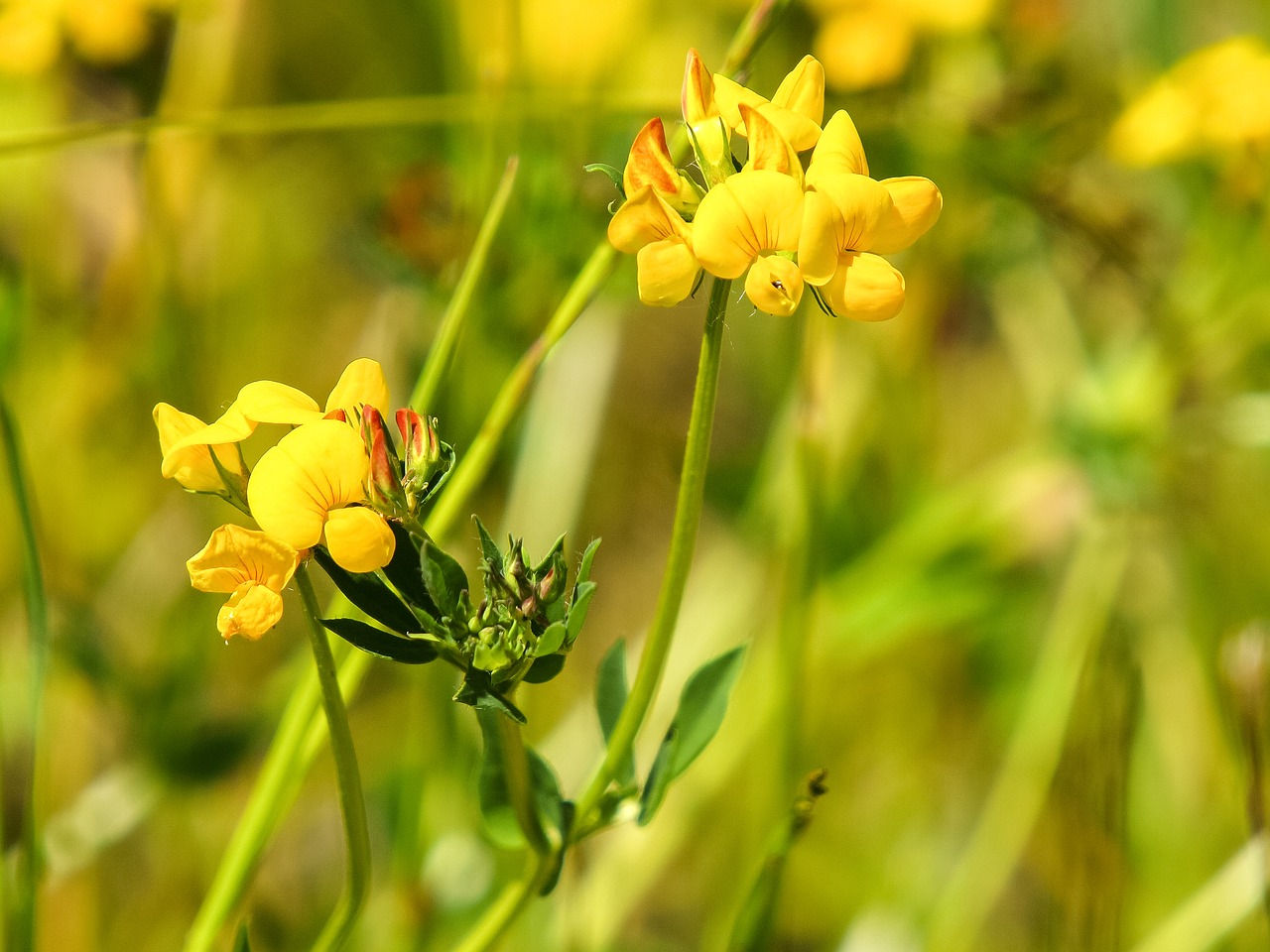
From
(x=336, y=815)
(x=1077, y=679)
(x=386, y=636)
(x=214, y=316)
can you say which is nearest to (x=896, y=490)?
(x=1077, y=679)

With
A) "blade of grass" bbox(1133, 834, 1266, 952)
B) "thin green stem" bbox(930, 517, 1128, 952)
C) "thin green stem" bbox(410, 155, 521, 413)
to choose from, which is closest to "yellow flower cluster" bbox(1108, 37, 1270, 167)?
"thin green stem" bbox(930, 517, 1128, 952)

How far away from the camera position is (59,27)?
1499mm

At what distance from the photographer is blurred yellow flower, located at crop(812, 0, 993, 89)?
67.5 inches

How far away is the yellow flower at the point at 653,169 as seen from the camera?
0.60m

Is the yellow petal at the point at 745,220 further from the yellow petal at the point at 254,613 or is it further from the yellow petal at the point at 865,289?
the yellow petal at the point at 254,613

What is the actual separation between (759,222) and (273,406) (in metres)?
0.26

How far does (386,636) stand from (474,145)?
0.89 meters

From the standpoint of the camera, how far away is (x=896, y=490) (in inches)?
70.5

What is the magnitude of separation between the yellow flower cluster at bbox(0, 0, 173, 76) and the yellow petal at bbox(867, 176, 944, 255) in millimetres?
1192

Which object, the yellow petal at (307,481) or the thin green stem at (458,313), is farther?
the thin green stem at (458,313)

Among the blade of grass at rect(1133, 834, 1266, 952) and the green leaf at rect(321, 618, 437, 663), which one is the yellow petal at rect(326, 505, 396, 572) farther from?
the blade of grass at rect(1133, 834, 1266, 952)

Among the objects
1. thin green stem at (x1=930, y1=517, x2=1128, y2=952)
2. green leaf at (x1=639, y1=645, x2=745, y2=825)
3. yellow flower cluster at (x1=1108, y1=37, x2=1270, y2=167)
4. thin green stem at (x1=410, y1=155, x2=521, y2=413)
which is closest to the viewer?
green leaf at (x1=639, y1=645, x2=745, y2=825)

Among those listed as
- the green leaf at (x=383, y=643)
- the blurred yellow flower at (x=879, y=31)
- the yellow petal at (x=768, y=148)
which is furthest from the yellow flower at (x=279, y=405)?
the blurred yellow flower at (x=879, y=31)

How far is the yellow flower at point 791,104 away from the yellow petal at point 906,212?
0.17 feet
